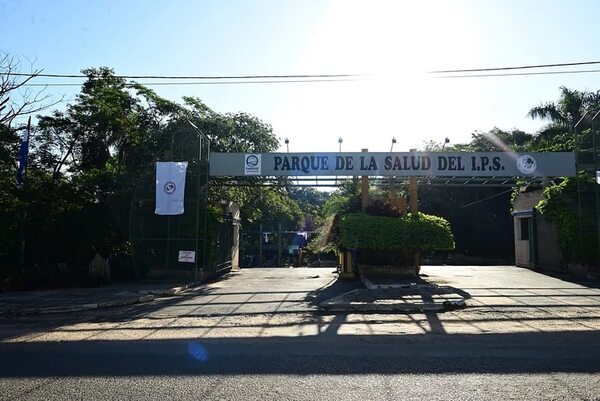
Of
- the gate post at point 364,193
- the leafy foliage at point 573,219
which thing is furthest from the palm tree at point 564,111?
the gate post at point 364,193

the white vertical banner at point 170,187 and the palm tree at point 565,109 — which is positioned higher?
the palm tree at point 565,109

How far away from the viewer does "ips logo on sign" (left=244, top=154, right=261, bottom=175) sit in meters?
19.0

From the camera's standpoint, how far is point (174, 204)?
1769 centimetres

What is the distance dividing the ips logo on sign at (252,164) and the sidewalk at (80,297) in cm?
460

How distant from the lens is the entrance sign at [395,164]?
62.5 feet

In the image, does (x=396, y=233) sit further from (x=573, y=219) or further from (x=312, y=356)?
(x=312, y=356)

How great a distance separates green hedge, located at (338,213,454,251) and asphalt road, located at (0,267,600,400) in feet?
12.5

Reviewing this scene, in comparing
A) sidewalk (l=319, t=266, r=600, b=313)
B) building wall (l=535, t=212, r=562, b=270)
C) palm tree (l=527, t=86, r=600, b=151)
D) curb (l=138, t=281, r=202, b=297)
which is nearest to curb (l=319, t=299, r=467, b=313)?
sidewalk (l=319, t=266, r=600, b=313)

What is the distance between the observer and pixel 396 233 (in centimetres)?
1734

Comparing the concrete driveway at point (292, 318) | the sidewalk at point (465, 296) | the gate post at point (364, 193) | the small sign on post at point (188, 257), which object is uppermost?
the gate post at point (364, 193)

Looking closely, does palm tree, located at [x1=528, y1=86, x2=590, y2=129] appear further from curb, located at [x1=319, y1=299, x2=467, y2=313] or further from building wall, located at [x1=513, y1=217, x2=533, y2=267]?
curb, located at [x1=319, y1=299, x2=467, y2=313]

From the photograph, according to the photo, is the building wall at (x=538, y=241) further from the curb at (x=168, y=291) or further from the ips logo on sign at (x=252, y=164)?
the curb at (x=168, y=291)

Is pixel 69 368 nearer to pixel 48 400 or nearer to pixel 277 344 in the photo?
pixel 48 400

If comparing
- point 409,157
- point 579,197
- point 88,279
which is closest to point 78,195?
point 88,279
